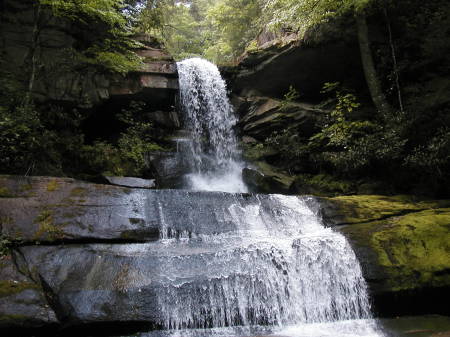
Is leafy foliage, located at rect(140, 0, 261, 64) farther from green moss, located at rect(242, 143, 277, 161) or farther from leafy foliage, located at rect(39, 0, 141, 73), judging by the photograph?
green moss, located at rect(242, 143, 277, 161)

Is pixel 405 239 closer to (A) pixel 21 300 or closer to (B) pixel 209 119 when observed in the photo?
(A) pixel 21 300

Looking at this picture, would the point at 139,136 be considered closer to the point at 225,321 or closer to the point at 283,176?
the point at 283,176

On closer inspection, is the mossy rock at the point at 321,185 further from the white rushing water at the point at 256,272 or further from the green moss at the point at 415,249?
the green moss at the point at 415,249

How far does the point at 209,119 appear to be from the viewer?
14891 millimetres

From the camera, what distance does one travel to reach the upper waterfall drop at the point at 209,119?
13.8 meters

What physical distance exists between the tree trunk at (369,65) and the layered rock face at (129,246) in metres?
4.42

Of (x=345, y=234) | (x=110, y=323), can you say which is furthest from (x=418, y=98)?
(x=110, y=323)

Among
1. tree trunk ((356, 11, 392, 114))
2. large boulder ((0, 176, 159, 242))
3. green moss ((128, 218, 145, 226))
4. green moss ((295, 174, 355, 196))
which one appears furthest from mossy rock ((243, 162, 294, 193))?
green moss ((128, 218, 145, 226))

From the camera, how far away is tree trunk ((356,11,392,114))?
A: 11.6m

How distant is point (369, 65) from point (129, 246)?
1025cm

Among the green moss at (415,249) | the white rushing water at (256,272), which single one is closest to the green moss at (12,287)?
the white rushing water at (256,272)

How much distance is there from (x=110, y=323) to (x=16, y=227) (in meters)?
2.55

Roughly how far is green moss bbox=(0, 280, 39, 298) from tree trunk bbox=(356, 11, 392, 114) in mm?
11130

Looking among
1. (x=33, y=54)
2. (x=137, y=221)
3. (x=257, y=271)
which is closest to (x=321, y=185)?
(x=257, y=271)
